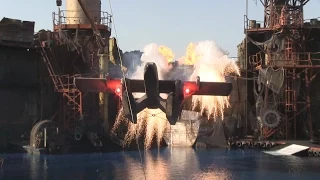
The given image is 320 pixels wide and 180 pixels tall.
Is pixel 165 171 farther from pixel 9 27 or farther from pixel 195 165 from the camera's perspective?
pixel 9 27

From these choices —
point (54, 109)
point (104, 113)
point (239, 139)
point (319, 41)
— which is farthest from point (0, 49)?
point (319, 41)

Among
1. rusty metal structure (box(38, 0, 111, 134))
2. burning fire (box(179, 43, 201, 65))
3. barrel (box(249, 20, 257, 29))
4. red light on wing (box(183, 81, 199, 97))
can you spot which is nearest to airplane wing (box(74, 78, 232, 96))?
red light on wing (box(183, 81, 199, 97))

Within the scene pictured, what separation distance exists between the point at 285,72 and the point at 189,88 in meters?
25.2

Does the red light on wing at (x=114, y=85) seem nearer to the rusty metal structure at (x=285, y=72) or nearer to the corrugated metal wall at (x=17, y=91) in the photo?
the corrugated metal wall at (x=17, y=91)

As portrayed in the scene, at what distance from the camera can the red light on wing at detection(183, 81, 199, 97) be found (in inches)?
1415

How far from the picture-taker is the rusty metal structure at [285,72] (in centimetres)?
5762

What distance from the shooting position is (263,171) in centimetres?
4194

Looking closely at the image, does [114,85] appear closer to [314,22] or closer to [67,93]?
[67,93]

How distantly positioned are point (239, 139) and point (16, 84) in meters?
27.2

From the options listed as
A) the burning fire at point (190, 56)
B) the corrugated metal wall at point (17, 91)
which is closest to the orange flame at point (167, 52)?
the burning fire at point (190, 56)

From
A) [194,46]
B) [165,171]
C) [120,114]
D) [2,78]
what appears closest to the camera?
[165,171]

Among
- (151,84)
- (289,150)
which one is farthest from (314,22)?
(151,84)

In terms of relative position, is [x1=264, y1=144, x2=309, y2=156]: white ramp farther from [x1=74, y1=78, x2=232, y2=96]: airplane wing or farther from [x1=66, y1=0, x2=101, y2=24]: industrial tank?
[x1=66, y1=0, x2=101, y2=24]: industrial tank

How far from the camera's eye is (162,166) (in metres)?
44.6
